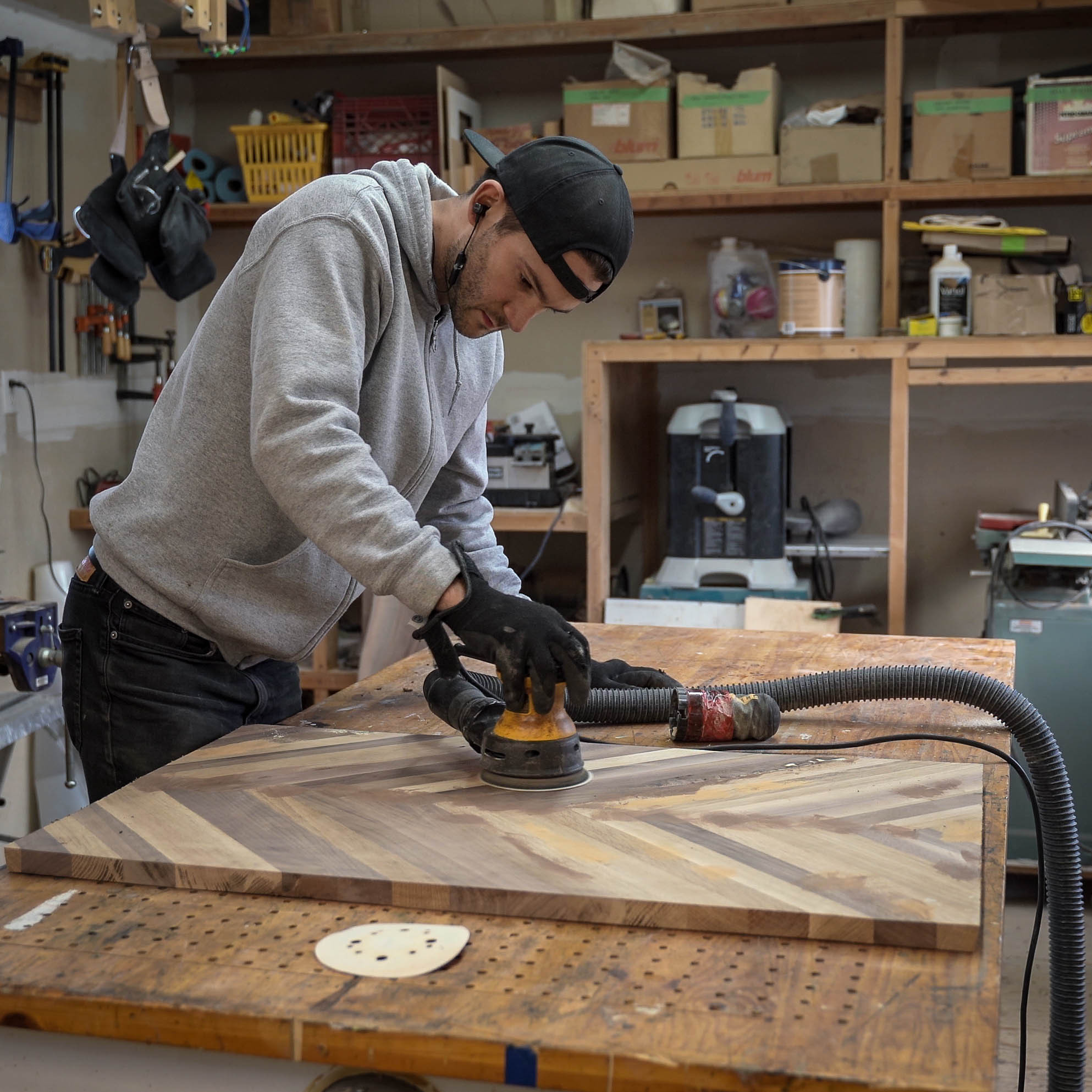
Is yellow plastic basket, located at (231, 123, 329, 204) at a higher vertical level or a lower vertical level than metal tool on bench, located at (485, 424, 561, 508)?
higher

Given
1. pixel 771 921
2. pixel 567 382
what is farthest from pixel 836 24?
pixel 771 921

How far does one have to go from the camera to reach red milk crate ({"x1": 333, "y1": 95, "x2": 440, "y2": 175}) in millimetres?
3553

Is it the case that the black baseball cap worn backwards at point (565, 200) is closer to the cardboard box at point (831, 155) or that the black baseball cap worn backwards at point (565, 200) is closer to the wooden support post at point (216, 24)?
the wooden support post at point (216, 24)

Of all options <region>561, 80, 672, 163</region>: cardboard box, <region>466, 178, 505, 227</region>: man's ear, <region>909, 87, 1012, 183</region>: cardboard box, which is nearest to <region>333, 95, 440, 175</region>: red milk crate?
<region>561, 80, 672, 163</region>: cardboard box

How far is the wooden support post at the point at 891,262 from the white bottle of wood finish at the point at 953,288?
0.50ft

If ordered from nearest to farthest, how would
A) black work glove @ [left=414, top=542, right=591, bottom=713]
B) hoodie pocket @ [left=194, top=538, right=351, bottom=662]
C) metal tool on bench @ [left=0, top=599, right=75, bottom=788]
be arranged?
black work glove @ [left=414, top=542, right=591, bottom=713], hoodie pocket @ [left=194, top=538, right=351, bottom=662], metal tool on bench @ [left=0, top=599, right=75, bottom=788]

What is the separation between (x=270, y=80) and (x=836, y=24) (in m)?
Answer: 1.85

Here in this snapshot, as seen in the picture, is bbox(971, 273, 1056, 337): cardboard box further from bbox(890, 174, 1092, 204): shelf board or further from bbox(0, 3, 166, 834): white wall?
bbox(0, 3, 166, 834): white wall

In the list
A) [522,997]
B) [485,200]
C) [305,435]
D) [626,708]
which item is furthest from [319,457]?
[522,997]

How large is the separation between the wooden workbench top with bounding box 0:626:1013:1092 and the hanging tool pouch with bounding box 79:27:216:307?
2.35 metres

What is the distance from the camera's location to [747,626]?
3.04 m

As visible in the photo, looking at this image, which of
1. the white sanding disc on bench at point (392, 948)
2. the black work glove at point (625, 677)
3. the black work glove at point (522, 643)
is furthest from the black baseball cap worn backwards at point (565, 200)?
the white sanding disc on bench at point (392, 948)

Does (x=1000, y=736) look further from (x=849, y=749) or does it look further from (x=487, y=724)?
(x=487, y=724)

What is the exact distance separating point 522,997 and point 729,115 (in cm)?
292
